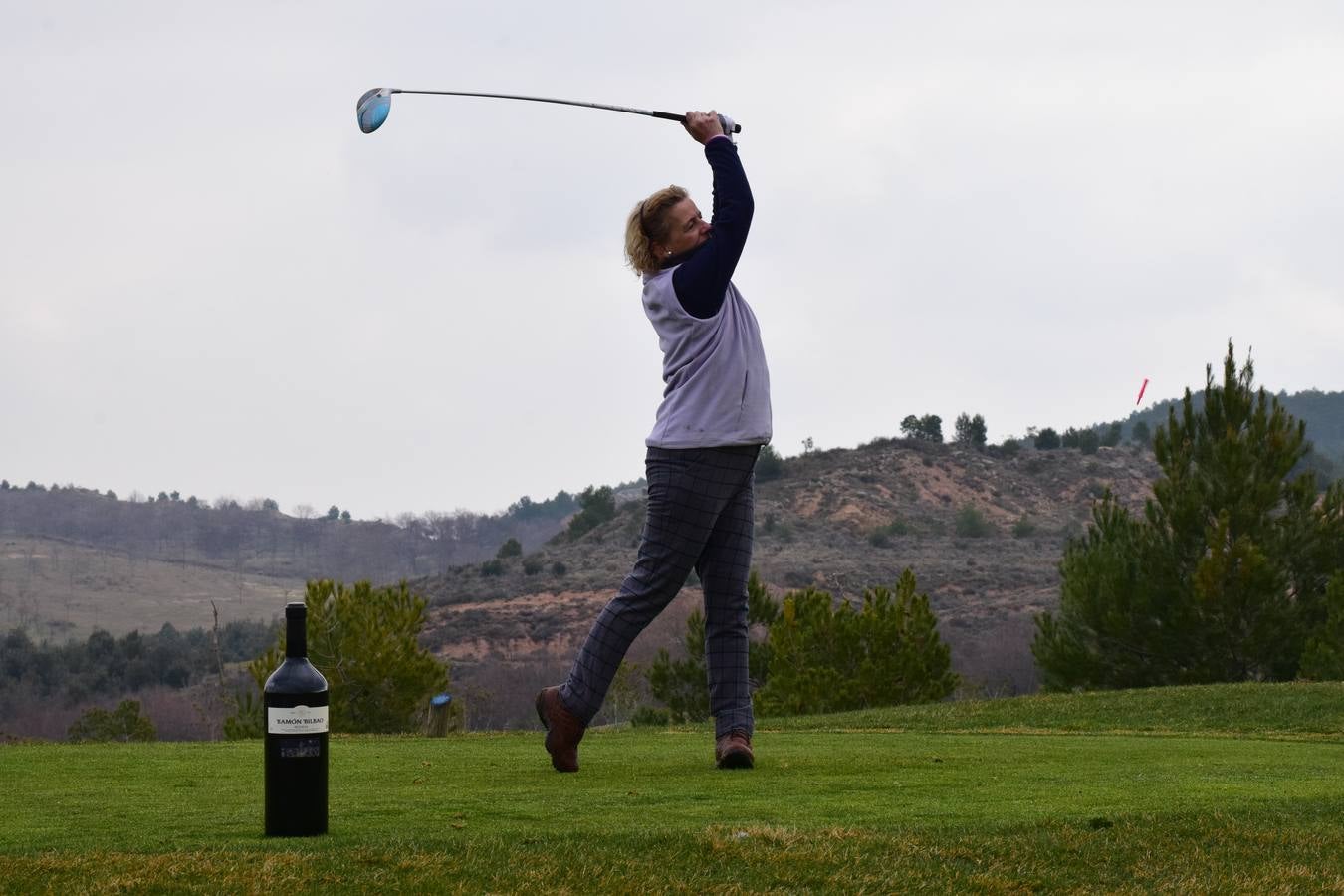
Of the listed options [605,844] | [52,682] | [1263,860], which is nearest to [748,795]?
[605,844]

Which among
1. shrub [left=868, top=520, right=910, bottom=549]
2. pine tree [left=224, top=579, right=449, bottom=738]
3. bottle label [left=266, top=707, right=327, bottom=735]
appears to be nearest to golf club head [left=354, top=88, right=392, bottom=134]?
bottle label [left=266, top=707, right=327, bottom=735]

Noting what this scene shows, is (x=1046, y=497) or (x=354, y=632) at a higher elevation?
(x=1046, y=497)

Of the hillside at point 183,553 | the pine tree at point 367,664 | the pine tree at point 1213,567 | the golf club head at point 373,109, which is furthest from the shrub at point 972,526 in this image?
the golf club head at point 373,109

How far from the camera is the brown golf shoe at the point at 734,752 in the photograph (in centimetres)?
566

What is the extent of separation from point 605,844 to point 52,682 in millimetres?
66540

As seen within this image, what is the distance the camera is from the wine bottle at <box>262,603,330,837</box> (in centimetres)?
372

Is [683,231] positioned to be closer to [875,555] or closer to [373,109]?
[373,109]

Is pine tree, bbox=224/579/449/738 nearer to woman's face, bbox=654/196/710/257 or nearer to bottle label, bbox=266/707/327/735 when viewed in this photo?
woman's face, bbox=654/196/710/257

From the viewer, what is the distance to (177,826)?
4.02 meters

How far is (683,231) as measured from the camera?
5809 mm

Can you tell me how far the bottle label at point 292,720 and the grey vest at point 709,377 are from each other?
6.96 feet

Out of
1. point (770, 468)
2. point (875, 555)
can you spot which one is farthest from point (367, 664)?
point (770, 468)

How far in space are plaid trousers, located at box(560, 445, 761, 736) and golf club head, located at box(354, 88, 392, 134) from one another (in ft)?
6.71

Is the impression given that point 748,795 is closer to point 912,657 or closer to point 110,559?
point 912,657
